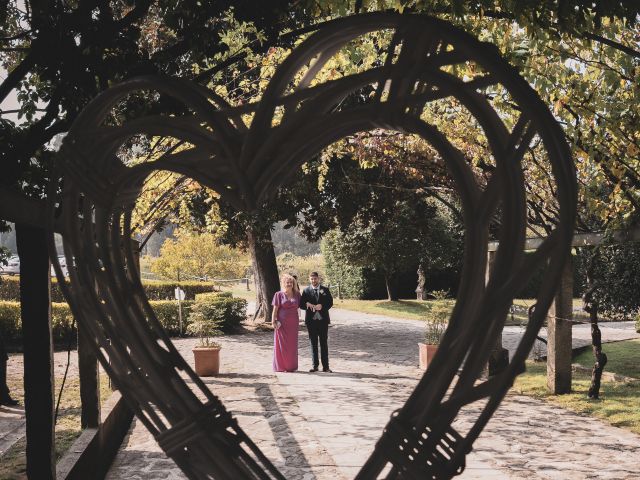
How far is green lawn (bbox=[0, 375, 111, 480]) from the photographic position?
5.60 metres

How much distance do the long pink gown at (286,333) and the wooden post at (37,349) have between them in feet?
23.7

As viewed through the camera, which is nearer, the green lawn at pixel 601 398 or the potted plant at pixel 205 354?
the green lawn at pixel 601 398

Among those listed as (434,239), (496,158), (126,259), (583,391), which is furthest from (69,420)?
(434,239)

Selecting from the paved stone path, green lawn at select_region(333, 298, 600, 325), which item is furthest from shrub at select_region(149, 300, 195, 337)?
green lawn at select_region(333, 298, 600, 325)

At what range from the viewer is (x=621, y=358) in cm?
1286

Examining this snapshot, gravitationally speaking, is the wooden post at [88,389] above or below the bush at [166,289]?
below

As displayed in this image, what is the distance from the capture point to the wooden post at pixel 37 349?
3.46m

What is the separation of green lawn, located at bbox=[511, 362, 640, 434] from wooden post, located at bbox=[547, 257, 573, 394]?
0.61ft

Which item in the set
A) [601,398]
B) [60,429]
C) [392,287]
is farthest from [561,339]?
[392,287]

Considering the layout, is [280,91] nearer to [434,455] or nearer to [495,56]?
[495,56]

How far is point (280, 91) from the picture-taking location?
3.32 ft

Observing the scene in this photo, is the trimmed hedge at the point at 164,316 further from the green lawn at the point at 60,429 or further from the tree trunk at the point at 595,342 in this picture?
the tree trunk at the point at 595,342

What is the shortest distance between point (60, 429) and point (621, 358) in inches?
390

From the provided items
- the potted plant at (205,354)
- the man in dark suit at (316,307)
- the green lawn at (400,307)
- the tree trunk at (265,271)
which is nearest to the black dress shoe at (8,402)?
the potted plant at (205,354)
